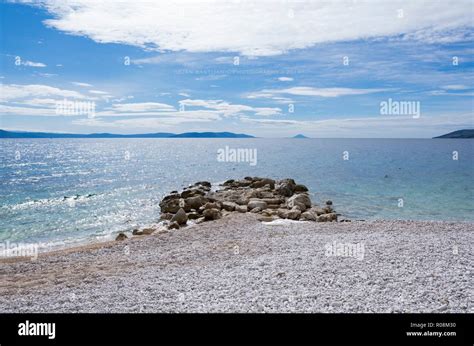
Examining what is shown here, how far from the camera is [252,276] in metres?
10.0

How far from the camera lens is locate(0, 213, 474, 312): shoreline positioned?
816 cm

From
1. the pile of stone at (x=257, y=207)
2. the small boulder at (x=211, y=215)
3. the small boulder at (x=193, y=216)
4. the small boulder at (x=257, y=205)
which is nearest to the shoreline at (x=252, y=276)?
the pile of stone at (x=257, y=207)

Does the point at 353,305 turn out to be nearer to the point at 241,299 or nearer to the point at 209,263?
the point at 241,299

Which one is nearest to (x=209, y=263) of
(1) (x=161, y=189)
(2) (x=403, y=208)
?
(2) (x=403, y=208)

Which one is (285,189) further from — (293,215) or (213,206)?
(293,215)

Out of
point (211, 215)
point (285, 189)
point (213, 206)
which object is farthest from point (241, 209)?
point (285, 189)

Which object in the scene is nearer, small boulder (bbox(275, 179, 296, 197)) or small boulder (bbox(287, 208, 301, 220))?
small boulder (bbox(287, 208, 301, 220))

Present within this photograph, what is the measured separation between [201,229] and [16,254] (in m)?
8.74

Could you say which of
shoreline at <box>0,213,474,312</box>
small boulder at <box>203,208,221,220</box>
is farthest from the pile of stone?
shoreline at <box>0,213,474,312</box>

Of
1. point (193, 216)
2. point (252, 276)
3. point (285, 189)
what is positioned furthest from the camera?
point (285, 189)

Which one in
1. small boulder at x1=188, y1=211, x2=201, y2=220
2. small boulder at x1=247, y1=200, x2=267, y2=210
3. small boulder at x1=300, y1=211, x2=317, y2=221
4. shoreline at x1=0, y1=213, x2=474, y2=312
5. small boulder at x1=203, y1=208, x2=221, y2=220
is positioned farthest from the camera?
small boulder at x1=247, y1=200, x2=267, y2=210

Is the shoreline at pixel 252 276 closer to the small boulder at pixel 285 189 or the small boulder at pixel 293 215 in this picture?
the small boulder at pixel 293 215

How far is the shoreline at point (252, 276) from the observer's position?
26.8ft

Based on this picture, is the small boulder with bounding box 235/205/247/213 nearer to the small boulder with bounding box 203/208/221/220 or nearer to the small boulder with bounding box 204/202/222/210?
the small boulder with bounding box 204/202/222/210
